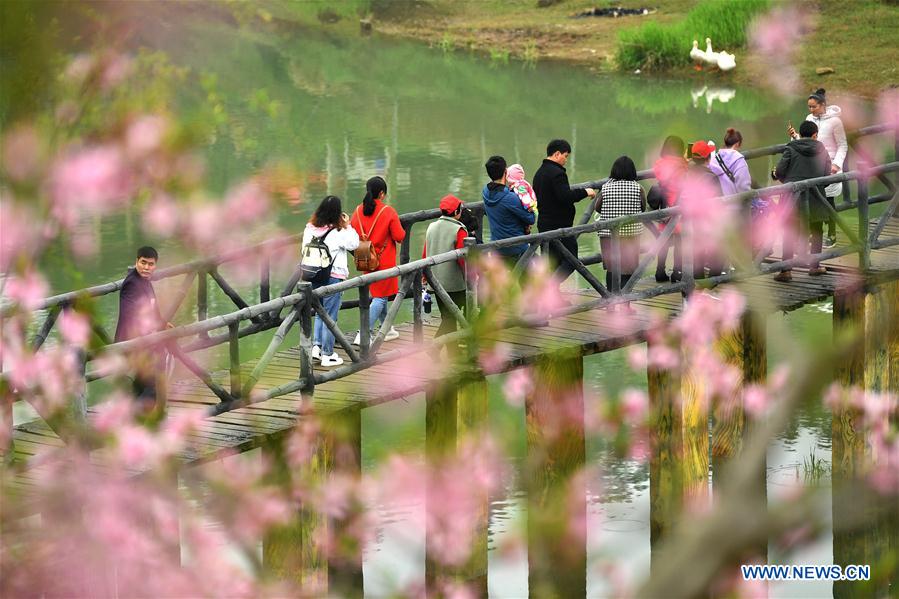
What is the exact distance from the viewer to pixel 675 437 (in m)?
14.1

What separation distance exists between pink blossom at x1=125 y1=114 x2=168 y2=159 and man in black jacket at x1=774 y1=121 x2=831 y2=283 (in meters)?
9.41

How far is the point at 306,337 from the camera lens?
11703 mm

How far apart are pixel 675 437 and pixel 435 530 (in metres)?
2.03

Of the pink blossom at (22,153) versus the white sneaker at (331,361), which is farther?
the white sneaker at (331,361)

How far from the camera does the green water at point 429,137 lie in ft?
55.9

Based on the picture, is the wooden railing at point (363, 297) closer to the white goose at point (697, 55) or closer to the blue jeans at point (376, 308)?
the blue jeans at point (376, 308)

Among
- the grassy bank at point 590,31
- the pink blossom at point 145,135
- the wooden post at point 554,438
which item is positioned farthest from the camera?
the grassy bank at point 590,31

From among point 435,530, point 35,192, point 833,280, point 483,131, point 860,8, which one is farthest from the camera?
point 860,8

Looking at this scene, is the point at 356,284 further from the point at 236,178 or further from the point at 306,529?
the point at 236,178

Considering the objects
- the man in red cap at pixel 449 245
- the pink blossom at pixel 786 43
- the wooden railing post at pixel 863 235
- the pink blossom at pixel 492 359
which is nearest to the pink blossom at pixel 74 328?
the man in red cap at pixel 449 245

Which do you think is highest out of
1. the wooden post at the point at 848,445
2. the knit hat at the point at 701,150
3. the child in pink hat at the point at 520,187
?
the knit hat at the point at 701,150

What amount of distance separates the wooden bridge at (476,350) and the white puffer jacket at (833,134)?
1.29 ft

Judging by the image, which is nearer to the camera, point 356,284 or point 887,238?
point 356,284

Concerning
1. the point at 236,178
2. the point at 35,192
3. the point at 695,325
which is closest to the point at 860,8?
the point at 236,178
